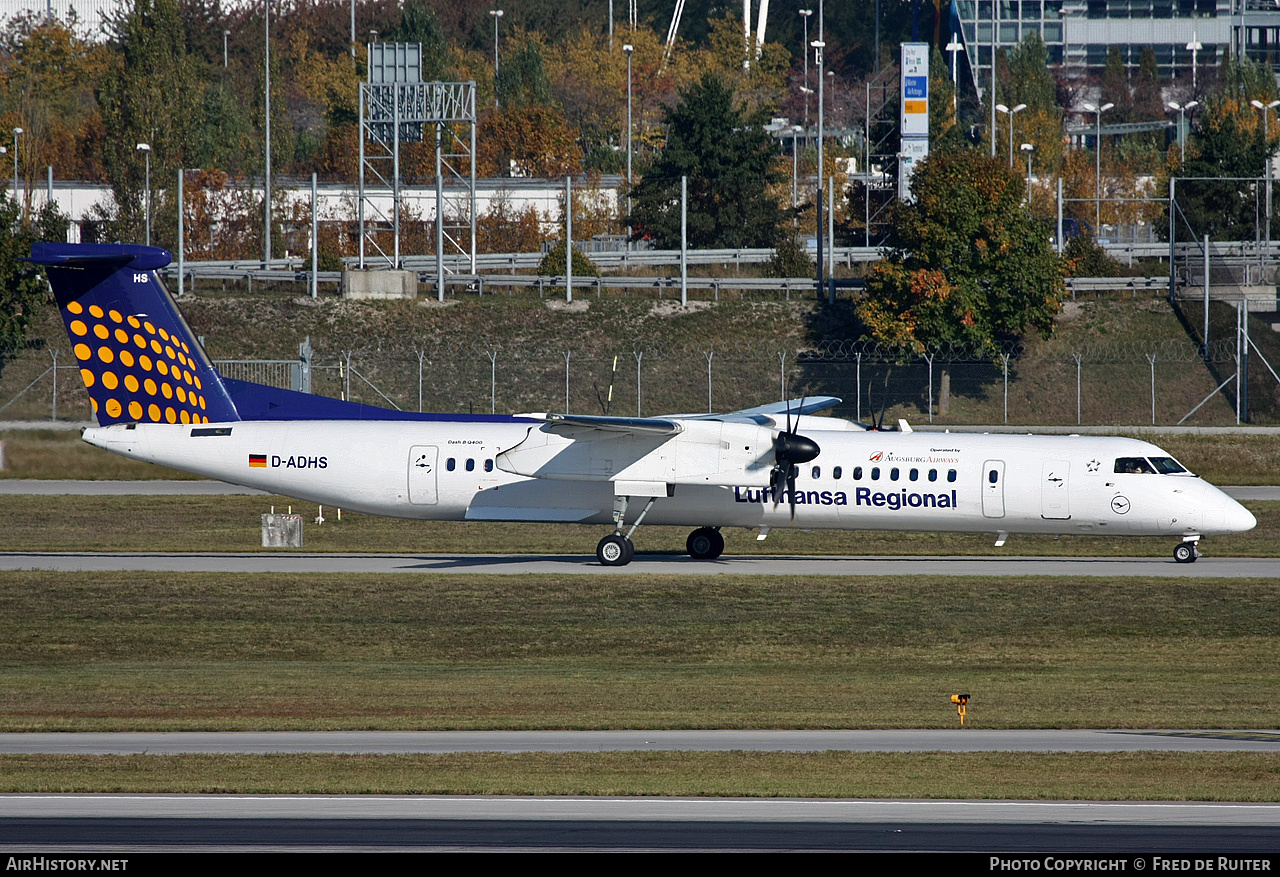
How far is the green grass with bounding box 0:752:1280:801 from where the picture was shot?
13.6m

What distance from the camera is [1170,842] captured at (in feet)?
36.9

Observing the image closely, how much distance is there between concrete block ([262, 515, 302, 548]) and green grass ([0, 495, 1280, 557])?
0.35 meters

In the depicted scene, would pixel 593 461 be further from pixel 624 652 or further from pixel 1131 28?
pixel 1131 28

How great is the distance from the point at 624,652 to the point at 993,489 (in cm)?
961

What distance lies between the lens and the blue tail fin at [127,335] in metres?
28.5

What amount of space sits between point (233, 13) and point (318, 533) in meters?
104

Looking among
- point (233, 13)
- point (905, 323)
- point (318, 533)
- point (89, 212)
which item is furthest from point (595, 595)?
point (233, 13)

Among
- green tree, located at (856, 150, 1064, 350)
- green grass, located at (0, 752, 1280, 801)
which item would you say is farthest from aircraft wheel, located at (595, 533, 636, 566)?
green tree, located at (856, 150, 1064, 350)

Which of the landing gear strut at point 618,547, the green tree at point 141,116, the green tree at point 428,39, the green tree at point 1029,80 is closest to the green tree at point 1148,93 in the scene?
the green tree at point 1029,80

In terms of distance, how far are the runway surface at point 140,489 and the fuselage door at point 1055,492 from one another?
46.7 ft

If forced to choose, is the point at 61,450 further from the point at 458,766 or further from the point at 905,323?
the point at 905,323

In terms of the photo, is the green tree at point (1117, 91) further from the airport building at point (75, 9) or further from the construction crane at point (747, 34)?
the airport building at point (75, 9)

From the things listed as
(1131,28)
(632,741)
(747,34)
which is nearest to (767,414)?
(632,741)

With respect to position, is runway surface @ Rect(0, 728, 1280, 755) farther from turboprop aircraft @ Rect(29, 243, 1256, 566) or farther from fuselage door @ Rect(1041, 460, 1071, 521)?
fuselage door @ Rect(1041, 460, 1071, 521)
